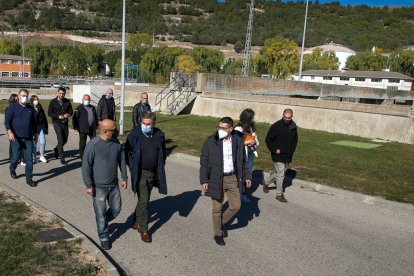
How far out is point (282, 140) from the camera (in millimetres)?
7570

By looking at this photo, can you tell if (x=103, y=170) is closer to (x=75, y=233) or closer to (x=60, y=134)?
(x=75, y=233)

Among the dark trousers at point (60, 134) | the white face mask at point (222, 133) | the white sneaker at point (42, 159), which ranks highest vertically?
the white face mask at point (222, 133)

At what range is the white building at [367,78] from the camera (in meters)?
86.4

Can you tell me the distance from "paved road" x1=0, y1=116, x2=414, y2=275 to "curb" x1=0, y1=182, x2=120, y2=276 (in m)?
0.21

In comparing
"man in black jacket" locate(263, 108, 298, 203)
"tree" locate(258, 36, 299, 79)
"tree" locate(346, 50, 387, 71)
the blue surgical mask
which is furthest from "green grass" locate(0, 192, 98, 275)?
"tree" locate(346, 50, 387, 71)

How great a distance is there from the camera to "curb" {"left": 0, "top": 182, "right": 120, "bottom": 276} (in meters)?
4.61

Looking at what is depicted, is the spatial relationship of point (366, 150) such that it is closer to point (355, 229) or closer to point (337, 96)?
point (355, 229)

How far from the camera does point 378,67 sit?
339 feet

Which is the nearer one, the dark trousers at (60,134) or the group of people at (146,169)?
the group of people at (146,169)

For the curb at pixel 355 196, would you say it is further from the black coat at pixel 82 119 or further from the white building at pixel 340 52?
the white building at pixel 340 52

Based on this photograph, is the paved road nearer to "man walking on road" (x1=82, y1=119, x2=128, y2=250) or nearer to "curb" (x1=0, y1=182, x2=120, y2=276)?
"curb" (x1=0, y1=182, x2=120, y2=276)

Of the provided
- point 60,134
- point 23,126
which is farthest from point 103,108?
point 23,126

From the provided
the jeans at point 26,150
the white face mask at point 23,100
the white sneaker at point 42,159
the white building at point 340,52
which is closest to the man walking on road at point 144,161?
the jeans at point 26,150

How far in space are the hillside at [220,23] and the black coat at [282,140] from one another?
135 metres
